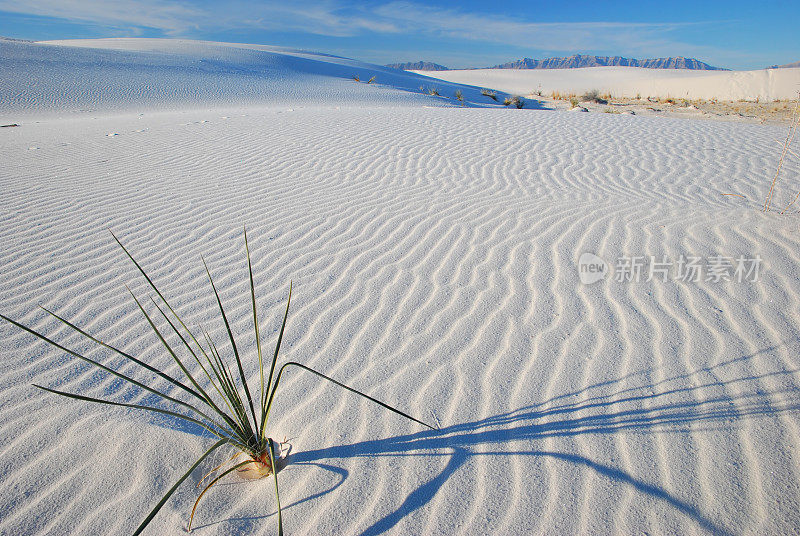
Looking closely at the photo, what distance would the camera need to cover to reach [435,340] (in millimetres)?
2521

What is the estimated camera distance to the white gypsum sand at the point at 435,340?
5.42 ft

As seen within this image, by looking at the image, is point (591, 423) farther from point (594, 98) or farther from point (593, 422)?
point (594, 98)

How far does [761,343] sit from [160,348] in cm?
340

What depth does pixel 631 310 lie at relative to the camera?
2713 mm

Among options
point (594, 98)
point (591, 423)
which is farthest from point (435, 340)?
point (594, 98)

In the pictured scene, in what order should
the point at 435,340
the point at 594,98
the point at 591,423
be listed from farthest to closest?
the point at 594,98
the point at 435,340
the point at 591,423

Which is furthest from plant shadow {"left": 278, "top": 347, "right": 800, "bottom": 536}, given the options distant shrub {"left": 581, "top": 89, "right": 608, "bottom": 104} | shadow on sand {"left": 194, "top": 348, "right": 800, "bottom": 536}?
distant shrub {"left": 581, "top": 89, "right": 608, "bottom": 104}

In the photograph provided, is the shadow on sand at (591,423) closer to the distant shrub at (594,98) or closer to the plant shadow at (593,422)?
the plant shadow at (593,422)

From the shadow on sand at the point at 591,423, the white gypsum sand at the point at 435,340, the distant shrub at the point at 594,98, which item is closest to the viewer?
the white gypsum sand at the point at 435,340

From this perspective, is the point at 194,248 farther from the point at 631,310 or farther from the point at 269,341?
the point at 631,310

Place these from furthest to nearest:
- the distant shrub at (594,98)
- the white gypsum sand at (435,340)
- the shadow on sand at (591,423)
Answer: the distant shrub at (594,98), the shadow on sand at (591,423), the white gypsum sand at (435,340)

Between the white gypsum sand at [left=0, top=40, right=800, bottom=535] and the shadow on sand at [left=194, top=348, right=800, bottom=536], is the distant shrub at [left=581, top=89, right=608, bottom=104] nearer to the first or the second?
the white gypsum sand at [left=0, top=40, right=800, bottom=535]

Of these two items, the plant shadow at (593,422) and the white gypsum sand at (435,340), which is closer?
the white gypsum sand at (435,340)

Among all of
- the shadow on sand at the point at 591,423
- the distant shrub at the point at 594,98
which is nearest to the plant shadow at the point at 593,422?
the shadow on sand at the point at 591,423
